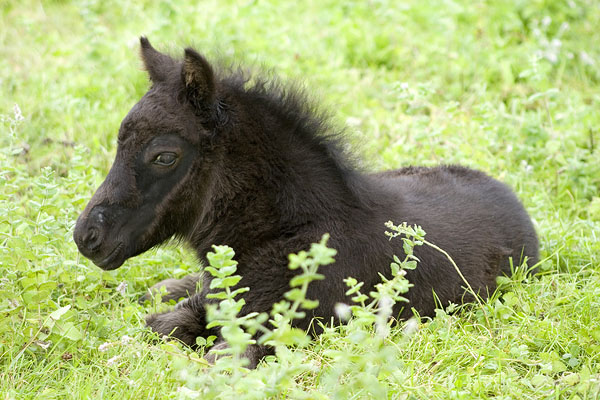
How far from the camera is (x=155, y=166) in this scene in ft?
12.3

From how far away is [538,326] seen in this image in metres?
3.89

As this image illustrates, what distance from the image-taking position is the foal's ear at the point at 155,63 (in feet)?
12.9

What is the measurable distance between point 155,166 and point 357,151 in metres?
1.19

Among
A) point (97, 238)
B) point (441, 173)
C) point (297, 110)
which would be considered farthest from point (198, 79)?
point (441, 173)

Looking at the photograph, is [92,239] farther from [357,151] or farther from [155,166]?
[357,151]

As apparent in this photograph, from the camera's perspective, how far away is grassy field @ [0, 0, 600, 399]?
3.41 m

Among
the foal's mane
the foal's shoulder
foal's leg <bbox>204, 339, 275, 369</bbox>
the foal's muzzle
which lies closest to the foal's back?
the foal's shoulder

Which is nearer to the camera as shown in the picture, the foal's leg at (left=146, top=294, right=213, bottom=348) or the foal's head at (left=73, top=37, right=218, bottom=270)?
the foal's head at (left=73, top=37, right=218, bottom=270)

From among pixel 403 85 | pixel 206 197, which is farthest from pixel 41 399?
pixel 403 85

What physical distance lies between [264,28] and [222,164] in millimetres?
4584

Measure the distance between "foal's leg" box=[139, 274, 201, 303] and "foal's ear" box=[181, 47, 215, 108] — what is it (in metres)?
1.37

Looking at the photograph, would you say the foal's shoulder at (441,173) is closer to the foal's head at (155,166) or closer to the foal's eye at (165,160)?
the foal's head at (155,166)

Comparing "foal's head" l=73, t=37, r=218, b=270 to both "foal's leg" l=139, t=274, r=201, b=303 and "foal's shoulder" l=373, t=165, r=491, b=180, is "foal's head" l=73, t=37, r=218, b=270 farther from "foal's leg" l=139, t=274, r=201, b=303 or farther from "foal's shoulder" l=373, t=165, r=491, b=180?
"foal's shoulder" l=373, t=165, r=491, b=180

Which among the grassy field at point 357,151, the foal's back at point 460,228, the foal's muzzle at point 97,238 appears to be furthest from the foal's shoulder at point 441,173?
the foal's muzzle at point 97,238
